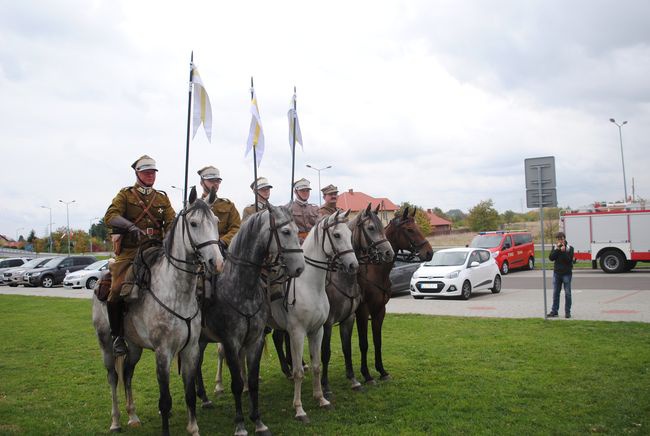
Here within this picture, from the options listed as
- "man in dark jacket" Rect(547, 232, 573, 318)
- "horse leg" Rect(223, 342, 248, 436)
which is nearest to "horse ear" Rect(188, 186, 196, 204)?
"horse leg" Rect(223, 342, 248, 436)

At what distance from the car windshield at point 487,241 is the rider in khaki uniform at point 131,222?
82.2ft

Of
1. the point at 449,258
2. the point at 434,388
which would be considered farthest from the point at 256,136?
the point at 449,258

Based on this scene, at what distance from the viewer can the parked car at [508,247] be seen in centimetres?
2930

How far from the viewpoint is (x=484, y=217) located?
59.0 m

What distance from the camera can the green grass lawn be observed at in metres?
6.33

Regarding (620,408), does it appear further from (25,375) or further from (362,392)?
(25,375)

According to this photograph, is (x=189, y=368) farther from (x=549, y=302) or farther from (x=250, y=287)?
(x=549, y=302)

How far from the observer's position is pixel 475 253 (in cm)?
2072

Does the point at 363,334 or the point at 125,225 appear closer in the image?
the point at 125,225

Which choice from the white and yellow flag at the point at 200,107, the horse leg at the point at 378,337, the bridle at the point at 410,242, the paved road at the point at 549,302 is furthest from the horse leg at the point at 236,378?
the paved road at the point at 549,302

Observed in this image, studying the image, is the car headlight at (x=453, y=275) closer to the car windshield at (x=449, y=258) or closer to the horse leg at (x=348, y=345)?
the car windshield at (x=449, y=258)

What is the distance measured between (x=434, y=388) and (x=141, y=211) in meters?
4.74

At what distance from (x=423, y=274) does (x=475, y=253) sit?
90.5 inches

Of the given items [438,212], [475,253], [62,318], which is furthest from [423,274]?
[438,212]
